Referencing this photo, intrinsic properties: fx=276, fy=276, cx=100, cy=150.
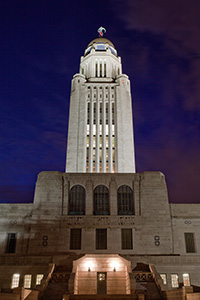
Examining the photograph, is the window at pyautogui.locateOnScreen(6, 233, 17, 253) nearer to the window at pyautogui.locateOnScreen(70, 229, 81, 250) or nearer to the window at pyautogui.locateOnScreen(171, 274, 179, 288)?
the window at pyautogui.locateOnScreen(70, 229, 81, 250)

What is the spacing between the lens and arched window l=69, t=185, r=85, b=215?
119ft

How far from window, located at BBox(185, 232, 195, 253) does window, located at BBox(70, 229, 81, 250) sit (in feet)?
44.5

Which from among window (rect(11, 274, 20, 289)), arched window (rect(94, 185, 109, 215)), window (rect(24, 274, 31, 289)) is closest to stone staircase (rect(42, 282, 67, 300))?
window (rect(24, 274, 31, 289))

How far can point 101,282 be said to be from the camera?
84.4ft

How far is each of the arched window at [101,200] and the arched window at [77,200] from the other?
5.65 feet

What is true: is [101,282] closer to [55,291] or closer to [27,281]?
[55,291]

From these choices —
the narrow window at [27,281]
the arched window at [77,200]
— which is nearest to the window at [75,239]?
the arched window at [77,200]

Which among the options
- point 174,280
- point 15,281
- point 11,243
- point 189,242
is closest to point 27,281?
point 15,281

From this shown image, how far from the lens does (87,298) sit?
67.7ft

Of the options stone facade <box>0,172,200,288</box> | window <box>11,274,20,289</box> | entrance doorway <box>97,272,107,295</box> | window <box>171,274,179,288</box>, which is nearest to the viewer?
entrance doorway <box>97,272,107,295</box>

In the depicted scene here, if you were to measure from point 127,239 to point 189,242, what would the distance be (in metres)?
7.98

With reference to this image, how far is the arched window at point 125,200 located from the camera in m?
36.2

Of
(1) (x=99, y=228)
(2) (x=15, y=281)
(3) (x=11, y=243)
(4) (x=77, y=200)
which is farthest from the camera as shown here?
(4) (x=77, y=200)

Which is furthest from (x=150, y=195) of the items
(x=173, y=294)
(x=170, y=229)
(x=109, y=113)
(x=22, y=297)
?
(x=109, y=113)
